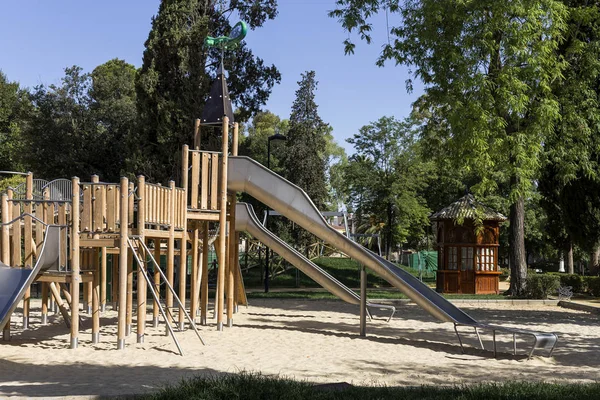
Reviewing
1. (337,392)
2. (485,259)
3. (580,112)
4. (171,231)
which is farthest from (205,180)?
(485,259)

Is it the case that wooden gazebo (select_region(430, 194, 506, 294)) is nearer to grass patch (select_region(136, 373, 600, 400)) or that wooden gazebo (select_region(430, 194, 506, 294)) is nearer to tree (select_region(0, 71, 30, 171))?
grass patch (select_region(136, 373, 600, 400))

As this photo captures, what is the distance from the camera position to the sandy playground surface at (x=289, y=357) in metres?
9.45

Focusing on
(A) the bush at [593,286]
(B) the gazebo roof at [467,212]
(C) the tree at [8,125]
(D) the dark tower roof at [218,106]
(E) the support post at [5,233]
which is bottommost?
(A) the bush at [593,286]

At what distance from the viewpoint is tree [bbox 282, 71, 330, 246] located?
41875 mm

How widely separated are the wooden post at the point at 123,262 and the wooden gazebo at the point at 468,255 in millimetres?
18130

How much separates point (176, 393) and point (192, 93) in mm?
21739

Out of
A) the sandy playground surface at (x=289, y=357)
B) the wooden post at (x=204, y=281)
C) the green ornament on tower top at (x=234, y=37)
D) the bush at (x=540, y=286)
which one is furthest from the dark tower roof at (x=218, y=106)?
the bush at (x=540, y=286)

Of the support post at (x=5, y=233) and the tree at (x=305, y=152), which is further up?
the tree at (x=305, y=152)

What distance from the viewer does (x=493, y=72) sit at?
2097 cm

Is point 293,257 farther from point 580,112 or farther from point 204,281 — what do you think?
point 580,112

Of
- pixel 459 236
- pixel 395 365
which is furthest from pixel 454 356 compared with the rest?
pixel 459 236

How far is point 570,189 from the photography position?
87.6ft

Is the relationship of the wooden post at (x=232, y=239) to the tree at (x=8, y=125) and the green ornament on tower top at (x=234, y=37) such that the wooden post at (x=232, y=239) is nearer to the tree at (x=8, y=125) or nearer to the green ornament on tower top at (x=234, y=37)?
the green ornament on tower top at (x=234, y=37)

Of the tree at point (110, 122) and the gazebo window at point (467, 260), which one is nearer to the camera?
the gazebo window at point (467, 260)
